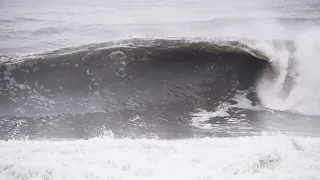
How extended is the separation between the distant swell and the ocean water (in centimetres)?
3

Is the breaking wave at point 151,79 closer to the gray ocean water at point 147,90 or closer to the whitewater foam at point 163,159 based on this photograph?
the gray ocean water at point 147,90

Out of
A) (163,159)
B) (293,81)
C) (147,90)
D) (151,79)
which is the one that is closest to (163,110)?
(147,90)

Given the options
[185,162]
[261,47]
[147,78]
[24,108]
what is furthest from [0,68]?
[261,47]

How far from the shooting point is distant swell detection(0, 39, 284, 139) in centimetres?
841

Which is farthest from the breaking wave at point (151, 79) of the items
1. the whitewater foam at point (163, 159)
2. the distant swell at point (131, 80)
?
the whitewater foam at point (163, 159)

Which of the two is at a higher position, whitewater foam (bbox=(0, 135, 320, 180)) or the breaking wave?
the breaking wave

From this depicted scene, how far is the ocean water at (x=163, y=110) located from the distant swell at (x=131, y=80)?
0.11ft

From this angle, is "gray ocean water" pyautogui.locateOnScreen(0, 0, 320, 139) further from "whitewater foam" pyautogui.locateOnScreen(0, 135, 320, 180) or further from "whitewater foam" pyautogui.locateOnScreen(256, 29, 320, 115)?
"whitewater foam" pyautogui.locateOnScreen(0, 135, 320, 180)

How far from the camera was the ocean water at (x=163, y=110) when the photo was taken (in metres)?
4.91

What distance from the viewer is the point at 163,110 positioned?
859 cm

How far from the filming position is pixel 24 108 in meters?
8.31

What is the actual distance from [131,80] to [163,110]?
→ 181 centimetres

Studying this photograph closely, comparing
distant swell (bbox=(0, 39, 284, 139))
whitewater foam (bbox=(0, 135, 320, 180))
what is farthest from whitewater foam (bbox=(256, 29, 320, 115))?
whitewater foam (bbox=(0, 135, 320, 180))

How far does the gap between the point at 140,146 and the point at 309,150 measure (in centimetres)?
315
